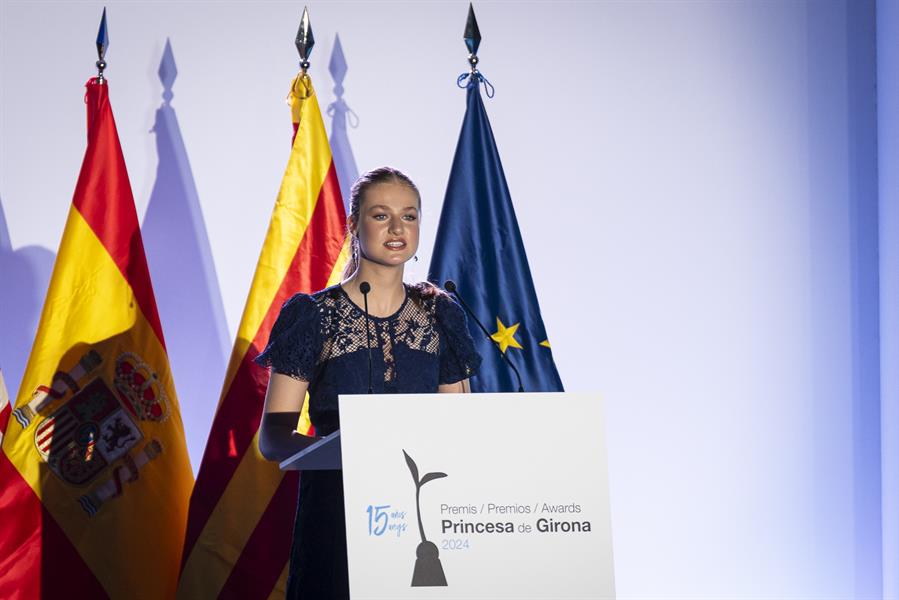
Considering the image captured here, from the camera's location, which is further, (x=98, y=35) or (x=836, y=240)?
(x=836, y=240)

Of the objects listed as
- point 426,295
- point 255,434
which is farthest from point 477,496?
point 255,434

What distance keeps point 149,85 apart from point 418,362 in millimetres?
1734

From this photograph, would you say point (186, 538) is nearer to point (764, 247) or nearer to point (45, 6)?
point (45, 6)

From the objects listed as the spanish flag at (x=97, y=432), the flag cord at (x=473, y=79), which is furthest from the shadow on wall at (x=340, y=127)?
the spanish flag at (x=97, y=432)

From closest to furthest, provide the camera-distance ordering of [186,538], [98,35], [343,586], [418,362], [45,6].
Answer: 1. [343,586]
2. [418,362]
3. [186,538]
4. [98,35]
5. [45,6]

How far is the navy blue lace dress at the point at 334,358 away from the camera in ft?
6.24

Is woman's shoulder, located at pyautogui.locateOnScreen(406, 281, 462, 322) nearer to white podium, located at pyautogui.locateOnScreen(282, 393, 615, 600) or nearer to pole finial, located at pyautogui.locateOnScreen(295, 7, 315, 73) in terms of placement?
white podium, located at pyautogui.locateOnScreen(282, 393, 615, 600)

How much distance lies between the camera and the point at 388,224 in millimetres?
2143

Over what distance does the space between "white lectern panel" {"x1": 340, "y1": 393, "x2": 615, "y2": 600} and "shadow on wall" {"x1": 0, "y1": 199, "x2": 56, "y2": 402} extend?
216cm

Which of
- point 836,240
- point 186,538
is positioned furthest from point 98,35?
point 836,240

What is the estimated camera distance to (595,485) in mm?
1386

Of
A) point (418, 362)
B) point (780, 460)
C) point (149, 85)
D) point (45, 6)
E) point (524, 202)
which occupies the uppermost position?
point (45, 6)

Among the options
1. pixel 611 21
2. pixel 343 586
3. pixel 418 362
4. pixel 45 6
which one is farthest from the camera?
pixel 611 21

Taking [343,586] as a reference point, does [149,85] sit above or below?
above
